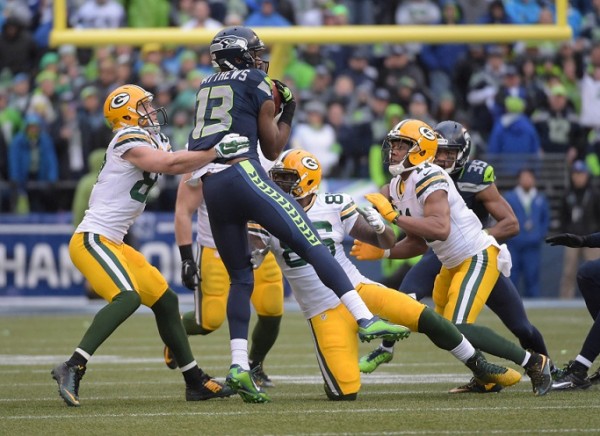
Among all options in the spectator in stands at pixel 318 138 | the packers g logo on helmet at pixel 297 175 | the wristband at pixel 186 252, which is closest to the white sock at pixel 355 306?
the packers g logo on helmet at pixel 297 175

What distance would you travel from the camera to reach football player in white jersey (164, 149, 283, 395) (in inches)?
295

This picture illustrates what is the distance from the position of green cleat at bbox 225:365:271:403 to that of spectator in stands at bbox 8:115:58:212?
348 inches

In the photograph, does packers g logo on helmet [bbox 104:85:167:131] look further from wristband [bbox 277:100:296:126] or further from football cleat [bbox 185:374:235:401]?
football cleat [bbox 185:374:235:401]

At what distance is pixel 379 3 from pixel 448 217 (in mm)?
6994

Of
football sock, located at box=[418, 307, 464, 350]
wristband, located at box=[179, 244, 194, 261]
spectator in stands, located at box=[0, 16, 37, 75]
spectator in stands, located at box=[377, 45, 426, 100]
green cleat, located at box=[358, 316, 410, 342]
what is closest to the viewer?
green cleat, located at box=[358, 316, 410, 342]

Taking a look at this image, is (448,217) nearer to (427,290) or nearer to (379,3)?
(427,290)

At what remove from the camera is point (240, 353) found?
633 cm

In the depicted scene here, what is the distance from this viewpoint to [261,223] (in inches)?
248

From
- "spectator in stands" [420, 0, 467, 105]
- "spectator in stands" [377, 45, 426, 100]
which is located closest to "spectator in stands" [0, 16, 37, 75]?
"spectator in stands" [377, 45, 426, 100]

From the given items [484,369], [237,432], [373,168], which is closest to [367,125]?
[373,168]

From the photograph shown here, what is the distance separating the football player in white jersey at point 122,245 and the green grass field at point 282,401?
0.93 feet

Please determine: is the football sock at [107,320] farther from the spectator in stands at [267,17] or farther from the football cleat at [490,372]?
the spectator in stands at [267,17]

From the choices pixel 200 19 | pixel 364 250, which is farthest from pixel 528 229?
pixel 364 250

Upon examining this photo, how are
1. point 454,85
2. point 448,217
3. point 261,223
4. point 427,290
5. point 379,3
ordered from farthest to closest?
point 454,85, point 379,3, point 427,290, point 448,217, point 261,223
